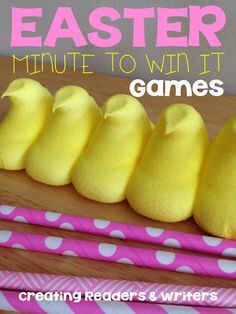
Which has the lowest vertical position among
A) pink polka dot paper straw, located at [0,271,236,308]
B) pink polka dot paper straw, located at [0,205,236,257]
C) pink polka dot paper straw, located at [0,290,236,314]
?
pink polka dot paper straw, located at [0,290,236,314]

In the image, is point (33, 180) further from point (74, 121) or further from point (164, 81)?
point (164, 81)

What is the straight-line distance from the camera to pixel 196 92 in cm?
83

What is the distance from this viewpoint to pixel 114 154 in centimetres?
50

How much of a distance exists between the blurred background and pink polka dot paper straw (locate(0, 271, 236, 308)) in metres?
0.51

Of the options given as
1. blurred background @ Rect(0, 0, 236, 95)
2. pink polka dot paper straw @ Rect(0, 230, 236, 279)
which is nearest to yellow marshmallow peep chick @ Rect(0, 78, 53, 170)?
pink polka dot paper straw @ Rect(0, 230, 236, 279)

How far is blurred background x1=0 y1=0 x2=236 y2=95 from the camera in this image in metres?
0.80

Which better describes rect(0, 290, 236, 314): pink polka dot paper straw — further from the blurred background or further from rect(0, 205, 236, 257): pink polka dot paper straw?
the blurred background

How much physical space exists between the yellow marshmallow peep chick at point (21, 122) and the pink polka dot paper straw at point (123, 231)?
77 millimetres

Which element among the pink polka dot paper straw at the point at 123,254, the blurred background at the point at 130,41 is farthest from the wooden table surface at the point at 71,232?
the blurred background at the point at 130,41

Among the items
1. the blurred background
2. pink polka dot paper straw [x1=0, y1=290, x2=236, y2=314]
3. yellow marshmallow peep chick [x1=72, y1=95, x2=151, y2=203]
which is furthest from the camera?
the blurred background

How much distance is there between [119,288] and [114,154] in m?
0.15

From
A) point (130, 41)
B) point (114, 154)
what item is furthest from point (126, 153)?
point (130, 41)

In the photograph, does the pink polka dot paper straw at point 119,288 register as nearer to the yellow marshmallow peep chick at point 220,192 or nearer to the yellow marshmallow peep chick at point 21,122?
the yellow marshmallow peep chick at point 220,192

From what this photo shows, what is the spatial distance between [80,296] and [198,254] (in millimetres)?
116
